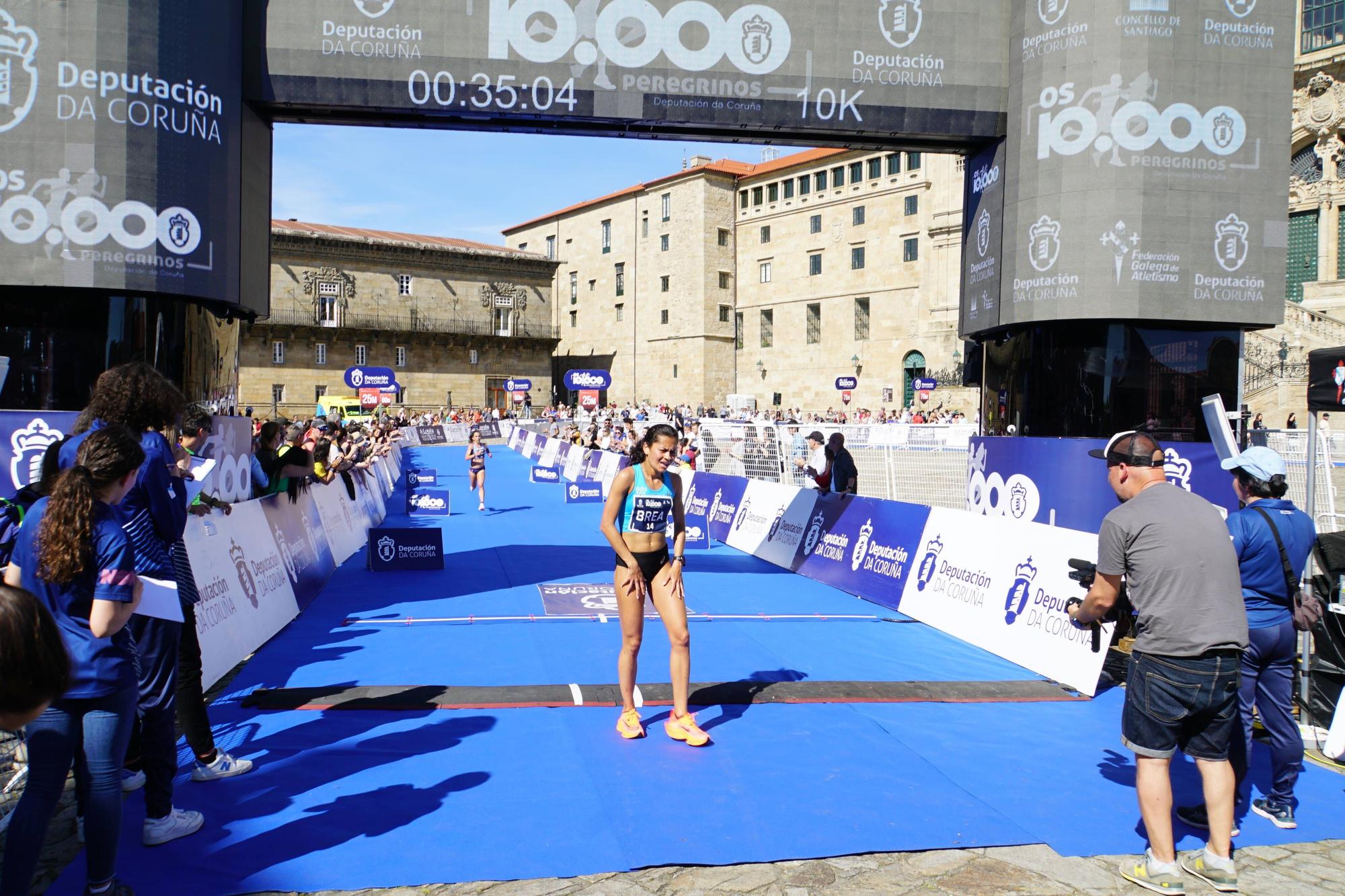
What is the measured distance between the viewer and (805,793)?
5.39 metres

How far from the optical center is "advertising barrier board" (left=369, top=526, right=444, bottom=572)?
510 inches

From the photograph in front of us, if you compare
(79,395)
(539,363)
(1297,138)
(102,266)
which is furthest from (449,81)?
(539,363)

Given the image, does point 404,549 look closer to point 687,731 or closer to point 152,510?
point 687,731

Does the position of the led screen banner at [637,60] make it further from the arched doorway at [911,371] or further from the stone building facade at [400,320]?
the stone building facade at [400,320]

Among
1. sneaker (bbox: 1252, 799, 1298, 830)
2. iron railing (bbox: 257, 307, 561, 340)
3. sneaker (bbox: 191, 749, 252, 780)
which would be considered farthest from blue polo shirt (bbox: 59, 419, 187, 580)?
iron railing (bbox: 257, 307, 561, 340)

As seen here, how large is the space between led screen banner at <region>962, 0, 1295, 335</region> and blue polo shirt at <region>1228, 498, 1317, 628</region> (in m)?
6.01

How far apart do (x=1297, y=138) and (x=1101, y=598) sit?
156 feet

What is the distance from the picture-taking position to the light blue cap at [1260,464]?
17.8 feet

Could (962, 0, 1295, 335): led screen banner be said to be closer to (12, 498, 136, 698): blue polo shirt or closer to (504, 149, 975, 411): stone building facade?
(12, 498, 136, 698): blue polo shirt

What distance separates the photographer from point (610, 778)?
18.2ft

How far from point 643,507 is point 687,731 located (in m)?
1.48

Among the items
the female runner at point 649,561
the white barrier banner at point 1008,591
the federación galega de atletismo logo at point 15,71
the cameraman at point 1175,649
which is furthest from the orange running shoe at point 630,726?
the federación galega de atletismo logo at point 15,71

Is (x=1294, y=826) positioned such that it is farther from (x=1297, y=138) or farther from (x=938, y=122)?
(x=1297, y=138)

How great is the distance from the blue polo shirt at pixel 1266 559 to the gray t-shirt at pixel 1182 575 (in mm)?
964
